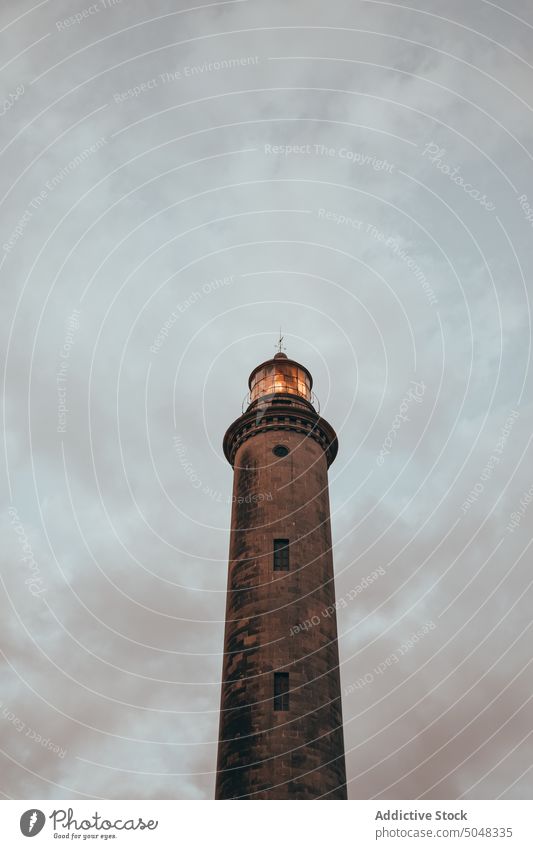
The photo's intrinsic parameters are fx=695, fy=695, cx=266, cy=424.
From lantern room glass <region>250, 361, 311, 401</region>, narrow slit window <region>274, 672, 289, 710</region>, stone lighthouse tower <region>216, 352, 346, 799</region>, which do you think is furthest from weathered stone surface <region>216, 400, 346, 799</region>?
lantern room glass <region>250, 361, 311, 401</region>

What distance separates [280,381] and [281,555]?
38.2ft

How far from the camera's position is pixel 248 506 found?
31.7m

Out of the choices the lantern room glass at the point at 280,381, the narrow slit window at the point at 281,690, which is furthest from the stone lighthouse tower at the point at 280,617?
the lantern room glass at the point at 280,381

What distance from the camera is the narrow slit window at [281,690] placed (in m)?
26.0

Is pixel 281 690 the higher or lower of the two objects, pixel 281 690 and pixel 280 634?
the lower

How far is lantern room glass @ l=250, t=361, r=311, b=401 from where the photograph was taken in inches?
1503

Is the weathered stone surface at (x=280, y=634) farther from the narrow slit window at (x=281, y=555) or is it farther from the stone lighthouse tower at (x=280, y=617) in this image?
the narrow slit window at (x=281, y=555)

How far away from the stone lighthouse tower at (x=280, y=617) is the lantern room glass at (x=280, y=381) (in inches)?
76.4

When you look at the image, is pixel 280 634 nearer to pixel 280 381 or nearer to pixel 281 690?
pixel 281 690

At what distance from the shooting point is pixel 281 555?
30.0 m

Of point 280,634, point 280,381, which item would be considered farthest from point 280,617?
point 280,381
